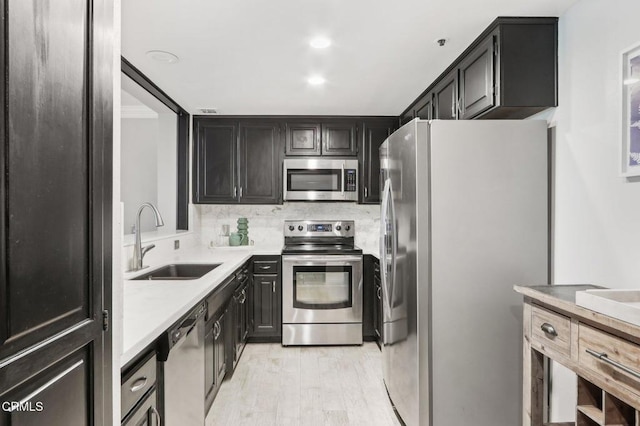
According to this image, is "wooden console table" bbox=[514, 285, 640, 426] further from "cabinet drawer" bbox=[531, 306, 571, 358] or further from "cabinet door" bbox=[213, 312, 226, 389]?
"cabinet door" bbox=[213, 312, 226, 389]

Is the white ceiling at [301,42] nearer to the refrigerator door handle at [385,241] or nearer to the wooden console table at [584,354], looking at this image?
the refrigerator door handle at [385,241]

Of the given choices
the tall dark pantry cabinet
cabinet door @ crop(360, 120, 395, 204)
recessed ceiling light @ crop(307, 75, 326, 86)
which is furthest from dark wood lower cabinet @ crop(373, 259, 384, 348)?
the tall dark pantry cabinet

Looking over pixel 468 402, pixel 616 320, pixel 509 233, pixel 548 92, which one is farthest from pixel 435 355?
pixel 548 92

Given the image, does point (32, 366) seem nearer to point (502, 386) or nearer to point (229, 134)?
point (502, 386)

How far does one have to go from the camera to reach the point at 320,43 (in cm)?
222

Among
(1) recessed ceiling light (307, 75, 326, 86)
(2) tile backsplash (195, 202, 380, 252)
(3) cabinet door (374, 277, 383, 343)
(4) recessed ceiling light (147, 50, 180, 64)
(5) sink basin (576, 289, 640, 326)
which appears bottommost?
(3) cabinet door (374, 277, 383, 343)

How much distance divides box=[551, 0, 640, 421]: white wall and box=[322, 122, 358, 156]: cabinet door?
2225 millimetres

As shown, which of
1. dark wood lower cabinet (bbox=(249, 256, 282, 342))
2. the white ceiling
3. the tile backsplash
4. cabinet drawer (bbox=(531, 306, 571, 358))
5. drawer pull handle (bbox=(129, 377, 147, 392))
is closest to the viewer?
drawer pull handle (bbox=(129, 377, 147, 392))

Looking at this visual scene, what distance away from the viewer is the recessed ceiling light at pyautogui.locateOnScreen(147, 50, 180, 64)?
236 centimetres

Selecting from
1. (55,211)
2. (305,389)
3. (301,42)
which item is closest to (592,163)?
(301,42)

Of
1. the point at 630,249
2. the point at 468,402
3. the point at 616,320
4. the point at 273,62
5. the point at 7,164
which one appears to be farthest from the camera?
the point at 273,62

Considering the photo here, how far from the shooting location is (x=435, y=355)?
6.36ft

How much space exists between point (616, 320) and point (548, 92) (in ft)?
4.44

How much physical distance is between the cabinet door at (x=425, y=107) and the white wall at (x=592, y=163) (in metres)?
1.08
